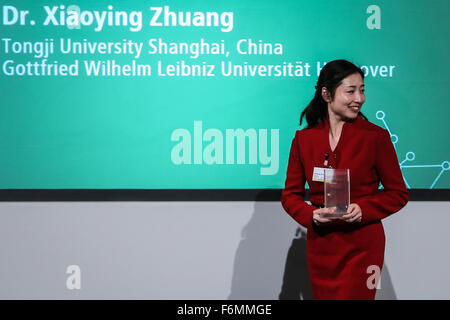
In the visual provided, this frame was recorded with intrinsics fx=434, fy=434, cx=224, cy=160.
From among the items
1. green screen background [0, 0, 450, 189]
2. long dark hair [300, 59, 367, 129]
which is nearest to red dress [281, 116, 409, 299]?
long dark hair [300, 59, 367, 129]

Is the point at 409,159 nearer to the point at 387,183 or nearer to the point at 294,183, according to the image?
the point at 387,183

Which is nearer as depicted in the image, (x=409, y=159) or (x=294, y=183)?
(x=294, y=183)

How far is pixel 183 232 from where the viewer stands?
8.38 feet

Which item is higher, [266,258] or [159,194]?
[159,194]

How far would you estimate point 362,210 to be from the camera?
5.34ft

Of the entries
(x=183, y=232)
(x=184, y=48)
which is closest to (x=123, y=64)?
(x=184, y=48)

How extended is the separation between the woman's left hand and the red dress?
2cm

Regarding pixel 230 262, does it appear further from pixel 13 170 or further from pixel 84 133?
pixel 13 170

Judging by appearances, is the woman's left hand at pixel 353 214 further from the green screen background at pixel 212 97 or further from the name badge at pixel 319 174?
the green screen background at pixel 212 97

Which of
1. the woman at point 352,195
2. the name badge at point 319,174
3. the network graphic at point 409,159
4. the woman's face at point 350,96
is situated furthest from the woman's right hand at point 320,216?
the network graphic at point 409,159

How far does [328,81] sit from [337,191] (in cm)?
45

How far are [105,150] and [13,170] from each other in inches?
20.7

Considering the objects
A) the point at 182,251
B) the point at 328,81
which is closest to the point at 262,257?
the point at 182,251

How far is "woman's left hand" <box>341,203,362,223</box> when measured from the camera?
159 centimetres
